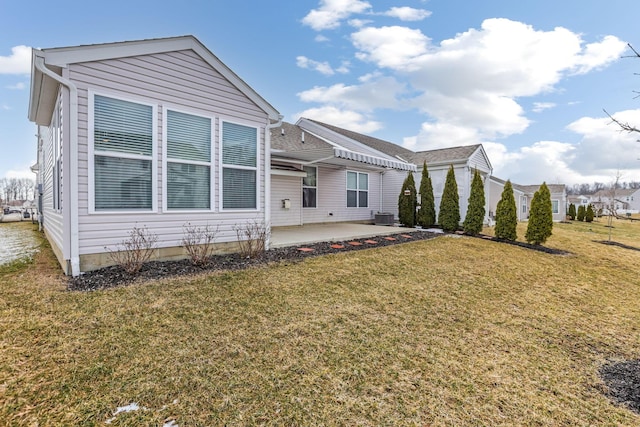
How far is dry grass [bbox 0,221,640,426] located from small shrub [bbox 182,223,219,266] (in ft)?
2.55

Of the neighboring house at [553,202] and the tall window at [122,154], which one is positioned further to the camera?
the neighboring house at [553,202]

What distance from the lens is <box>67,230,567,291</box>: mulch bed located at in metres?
5.13

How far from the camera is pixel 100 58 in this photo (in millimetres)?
5434

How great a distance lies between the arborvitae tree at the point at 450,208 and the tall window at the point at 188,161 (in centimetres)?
1077

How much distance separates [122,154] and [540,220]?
13614 millimetres

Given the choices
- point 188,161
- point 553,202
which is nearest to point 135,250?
point 188,161

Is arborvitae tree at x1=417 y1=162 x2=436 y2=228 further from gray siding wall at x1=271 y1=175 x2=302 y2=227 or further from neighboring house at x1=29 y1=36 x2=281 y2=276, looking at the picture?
neighboring house at x1=29 y1=36 x2=281 y2=276

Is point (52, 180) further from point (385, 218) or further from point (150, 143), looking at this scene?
point (385, 218)

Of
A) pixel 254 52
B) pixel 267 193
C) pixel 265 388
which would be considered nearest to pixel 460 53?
pixel 254 52

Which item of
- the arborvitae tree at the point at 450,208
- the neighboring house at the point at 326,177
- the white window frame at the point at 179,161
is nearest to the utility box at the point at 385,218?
the neighboring house at the point at 326,177

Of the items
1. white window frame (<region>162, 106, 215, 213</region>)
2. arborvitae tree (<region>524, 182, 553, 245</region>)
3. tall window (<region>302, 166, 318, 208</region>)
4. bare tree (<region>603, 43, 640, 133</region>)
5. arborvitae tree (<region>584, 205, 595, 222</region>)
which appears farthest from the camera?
arborvitae tree (<region>584, 205, 595, 222</region>)

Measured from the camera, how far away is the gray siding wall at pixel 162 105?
5.33m

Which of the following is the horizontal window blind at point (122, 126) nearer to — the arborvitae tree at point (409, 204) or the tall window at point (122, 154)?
the tall window at point (122, 154)

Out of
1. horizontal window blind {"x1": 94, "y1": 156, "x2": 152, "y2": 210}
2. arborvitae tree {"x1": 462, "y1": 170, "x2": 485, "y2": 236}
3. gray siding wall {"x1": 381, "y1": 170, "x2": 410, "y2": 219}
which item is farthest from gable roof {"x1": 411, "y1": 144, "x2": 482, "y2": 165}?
horizontal window blind {"x1": 94, "y1": 156, "x2": 152, "y2": 210}
